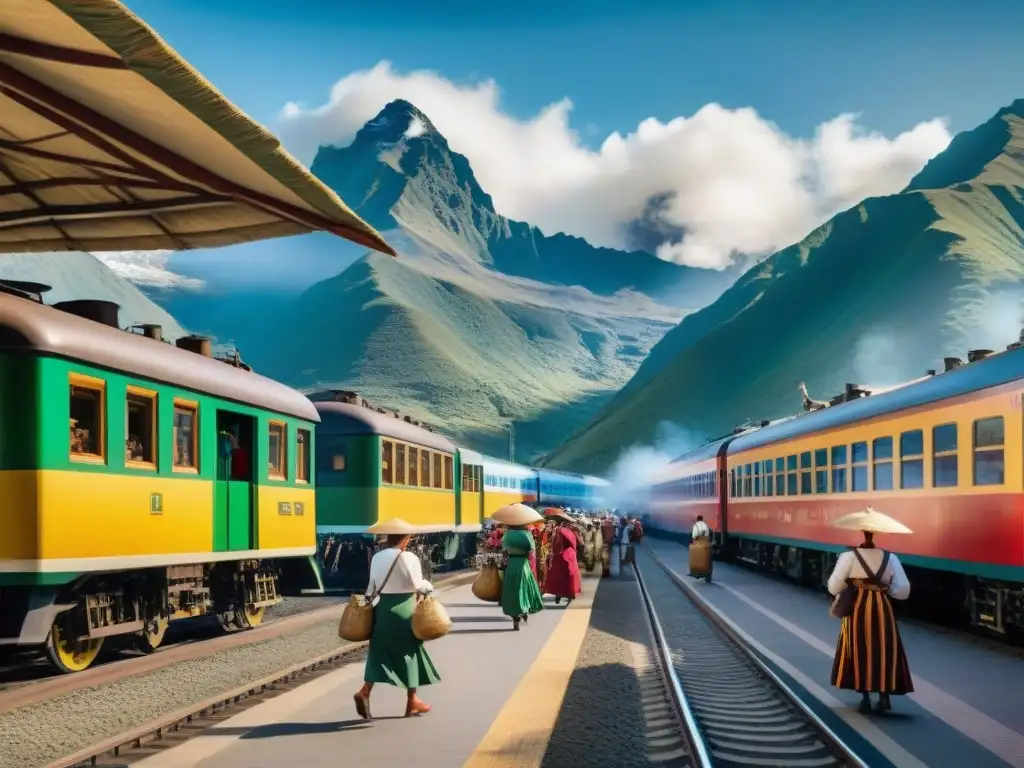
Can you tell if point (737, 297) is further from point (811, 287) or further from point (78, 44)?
point (78, 44)

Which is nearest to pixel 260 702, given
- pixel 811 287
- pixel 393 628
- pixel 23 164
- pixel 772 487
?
pixel 393 628

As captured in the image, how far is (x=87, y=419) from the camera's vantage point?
44.4ft

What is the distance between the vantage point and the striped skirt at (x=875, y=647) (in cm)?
1120

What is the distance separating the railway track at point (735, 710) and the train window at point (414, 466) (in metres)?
10.4

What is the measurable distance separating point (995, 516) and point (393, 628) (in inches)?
338

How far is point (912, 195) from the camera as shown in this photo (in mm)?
143750

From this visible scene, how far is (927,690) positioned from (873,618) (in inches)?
88.7

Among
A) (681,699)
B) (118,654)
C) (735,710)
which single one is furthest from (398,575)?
(118,654)

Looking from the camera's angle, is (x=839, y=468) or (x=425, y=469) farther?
(x=425, y=469)

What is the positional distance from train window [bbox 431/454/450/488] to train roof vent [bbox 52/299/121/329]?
56.9 ft

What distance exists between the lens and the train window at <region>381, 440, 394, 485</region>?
26.5 m

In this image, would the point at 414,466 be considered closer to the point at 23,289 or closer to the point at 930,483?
the point at 930,483

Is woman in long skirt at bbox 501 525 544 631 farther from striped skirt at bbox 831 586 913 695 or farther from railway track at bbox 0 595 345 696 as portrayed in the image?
striped skirt at bbox 831 586 913 695

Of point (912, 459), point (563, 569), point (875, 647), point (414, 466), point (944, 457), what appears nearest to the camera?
point (875, 647)
